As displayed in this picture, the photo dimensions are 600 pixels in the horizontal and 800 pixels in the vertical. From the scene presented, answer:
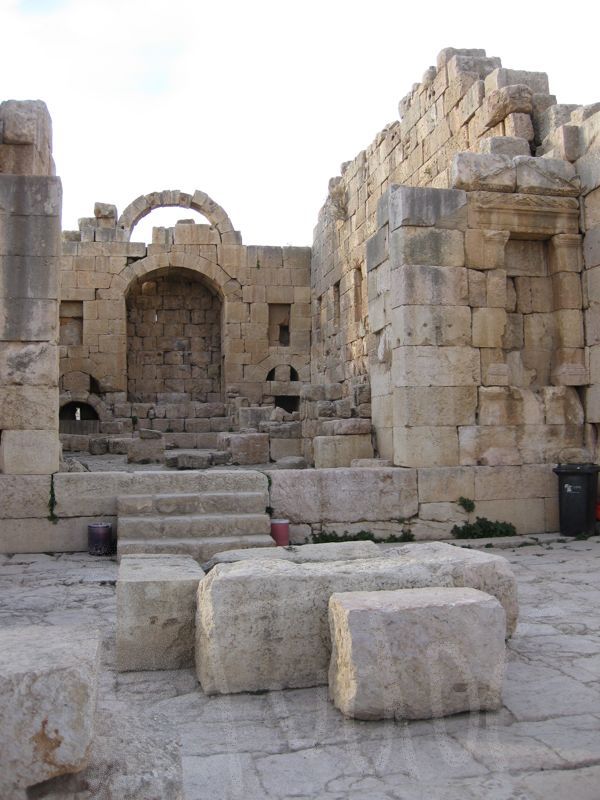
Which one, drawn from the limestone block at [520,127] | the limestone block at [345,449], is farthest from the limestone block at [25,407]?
the limestone block at [520,127]

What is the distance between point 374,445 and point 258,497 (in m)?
2.05

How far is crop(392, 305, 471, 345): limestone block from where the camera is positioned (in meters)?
7.74

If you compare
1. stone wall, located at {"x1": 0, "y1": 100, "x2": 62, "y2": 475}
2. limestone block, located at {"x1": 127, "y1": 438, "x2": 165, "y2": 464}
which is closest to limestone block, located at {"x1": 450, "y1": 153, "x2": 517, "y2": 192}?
stone wall, located at {"x1": 0, "y1": 100, "x2": 62, "y2": 475}

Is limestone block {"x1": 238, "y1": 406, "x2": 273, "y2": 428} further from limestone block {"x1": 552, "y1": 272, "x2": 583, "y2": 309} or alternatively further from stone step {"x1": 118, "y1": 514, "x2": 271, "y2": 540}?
stone step {"x1": 118, "y1": 514, "x2": 271, "y2": 540}

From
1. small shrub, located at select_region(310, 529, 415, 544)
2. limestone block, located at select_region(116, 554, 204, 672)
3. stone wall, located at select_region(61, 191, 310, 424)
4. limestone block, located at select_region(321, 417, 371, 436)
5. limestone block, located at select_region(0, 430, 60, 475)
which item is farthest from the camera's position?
stone wall, located at select_region(61, 191, 310, 424)

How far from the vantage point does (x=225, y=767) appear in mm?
2783

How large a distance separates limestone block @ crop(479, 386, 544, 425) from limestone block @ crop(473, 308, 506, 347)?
0.49 metres

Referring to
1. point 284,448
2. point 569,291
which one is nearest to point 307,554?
point 569,291

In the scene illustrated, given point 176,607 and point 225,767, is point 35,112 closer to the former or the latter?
point 176,607

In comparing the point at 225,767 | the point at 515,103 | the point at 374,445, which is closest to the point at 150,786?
the point at 225,767

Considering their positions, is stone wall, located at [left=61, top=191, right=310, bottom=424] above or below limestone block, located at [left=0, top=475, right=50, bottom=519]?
above

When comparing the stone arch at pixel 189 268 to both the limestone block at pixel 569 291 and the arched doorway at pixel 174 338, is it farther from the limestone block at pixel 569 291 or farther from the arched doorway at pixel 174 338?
the limestone block at pixel 569 291

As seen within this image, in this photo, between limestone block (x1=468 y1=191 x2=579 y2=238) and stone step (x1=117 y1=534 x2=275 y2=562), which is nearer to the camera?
stone step (x1=117 y1=534 x2=275 y2=562)

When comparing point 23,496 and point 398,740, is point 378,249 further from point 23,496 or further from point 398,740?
point 398,740
